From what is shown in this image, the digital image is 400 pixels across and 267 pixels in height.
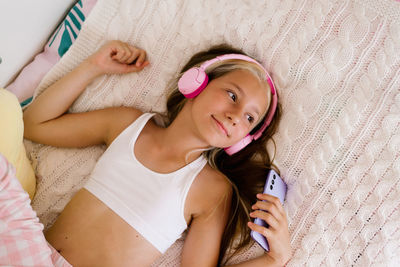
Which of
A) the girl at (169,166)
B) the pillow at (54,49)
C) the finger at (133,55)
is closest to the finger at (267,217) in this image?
the girl at (169,166)

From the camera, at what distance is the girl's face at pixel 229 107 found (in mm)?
1098

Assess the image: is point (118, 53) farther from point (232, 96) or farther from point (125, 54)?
point (232, 96)

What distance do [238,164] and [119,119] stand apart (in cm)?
42

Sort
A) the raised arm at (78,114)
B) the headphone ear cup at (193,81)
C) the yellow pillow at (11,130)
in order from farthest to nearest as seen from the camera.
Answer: the raised arm at (78,114) → the headphone ear cup at (193,81) → the yellow pillow at (11,130)

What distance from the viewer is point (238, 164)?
128 cm

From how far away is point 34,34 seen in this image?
1352 millimetres

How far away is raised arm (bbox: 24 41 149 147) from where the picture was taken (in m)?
1.27

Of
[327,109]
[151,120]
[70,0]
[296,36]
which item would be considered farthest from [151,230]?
[70,0]

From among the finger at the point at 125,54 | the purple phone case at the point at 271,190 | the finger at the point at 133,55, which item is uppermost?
the finger at the point at 125,54

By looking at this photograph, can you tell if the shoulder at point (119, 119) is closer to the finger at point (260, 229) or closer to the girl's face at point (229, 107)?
the girl's face at point (229, 107)

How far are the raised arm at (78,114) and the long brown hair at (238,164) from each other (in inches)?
7.8

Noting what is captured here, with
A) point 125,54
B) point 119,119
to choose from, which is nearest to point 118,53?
point 125,54

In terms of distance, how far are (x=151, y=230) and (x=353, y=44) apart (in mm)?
817

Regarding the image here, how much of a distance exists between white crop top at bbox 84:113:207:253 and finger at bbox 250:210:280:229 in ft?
0.78
